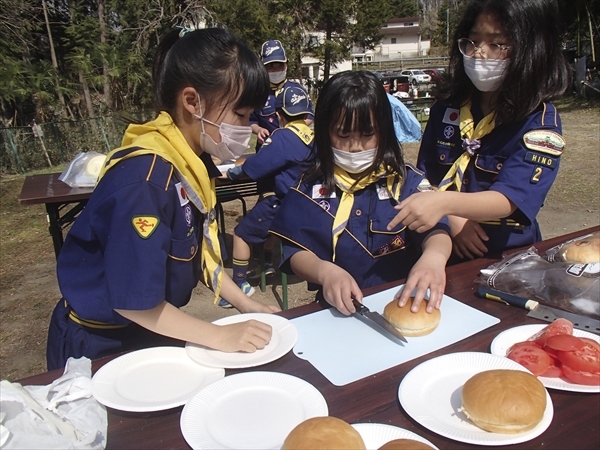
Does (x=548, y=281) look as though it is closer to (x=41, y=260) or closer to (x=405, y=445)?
(x=405, y=445)

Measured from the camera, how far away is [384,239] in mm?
1952

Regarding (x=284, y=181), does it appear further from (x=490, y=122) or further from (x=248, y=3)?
(x=248, y=3)

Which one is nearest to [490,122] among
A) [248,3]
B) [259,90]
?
[259,90]

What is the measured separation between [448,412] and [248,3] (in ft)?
72.1

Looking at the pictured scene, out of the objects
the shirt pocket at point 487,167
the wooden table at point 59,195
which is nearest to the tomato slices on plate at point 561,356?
the shirt pocket at point 487,167

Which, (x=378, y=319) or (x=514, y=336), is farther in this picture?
(x=378, y=319)

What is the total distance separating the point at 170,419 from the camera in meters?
1.06

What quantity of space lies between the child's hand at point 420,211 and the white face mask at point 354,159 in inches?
11.5

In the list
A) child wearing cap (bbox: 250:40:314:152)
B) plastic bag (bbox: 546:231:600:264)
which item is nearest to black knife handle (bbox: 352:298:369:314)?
plastic bag (bbox: 546:231:600:264)

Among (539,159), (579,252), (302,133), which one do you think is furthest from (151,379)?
(302,133)

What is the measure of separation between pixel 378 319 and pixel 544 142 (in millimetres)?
1019

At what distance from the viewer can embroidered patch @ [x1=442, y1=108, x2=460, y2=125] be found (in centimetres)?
221

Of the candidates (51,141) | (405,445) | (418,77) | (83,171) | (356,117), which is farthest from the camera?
(418,77)

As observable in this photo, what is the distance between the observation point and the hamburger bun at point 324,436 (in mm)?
861
